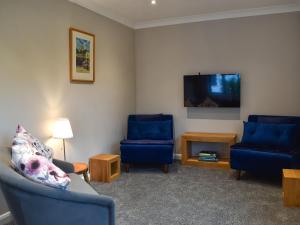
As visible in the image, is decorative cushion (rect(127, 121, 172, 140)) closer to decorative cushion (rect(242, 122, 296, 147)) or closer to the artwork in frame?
the artwork in frame

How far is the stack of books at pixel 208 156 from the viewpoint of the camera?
4.83 metres

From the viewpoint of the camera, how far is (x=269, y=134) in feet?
13.8

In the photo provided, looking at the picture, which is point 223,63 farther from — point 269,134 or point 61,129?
point 61,129

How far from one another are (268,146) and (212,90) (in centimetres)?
133

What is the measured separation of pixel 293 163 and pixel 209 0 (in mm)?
2401

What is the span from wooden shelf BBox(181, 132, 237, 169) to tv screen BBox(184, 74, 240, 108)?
1.60 ft

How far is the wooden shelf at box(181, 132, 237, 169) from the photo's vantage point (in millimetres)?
4680

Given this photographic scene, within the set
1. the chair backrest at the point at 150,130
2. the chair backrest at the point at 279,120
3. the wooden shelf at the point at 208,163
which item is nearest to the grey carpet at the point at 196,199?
the wooden shelf at the point at 208,163

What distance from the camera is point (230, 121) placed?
16.2 ft

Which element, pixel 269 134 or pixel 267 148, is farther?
pixel 269 134

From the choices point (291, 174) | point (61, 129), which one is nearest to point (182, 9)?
point (61, 129)

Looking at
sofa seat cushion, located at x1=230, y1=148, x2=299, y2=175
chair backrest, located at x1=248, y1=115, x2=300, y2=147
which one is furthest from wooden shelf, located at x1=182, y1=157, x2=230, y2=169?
chair backrest, located at x1=248, y1=115, x2=300, y2=147

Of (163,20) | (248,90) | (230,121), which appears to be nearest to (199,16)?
(163,20)

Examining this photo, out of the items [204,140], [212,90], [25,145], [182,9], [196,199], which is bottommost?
[196,199]
